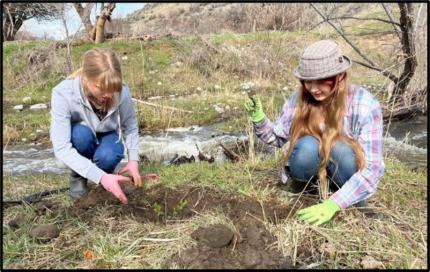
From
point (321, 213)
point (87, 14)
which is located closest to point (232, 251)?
point (321, 213)

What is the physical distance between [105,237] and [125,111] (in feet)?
3.33

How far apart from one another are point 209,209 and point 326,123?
82cm

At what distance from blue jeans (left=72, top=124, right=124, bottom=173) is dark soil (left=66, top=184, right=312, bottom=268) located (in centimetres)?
21

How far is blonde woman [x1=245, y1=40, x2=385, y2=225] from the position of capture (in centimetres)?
249

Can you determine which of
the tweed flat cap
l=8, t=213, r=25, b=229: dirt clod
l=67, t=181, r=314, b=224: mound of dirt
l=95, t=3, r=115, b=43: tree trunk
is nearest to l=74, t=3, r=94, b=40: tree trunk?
l=95, t=3, r=115, b=43: tree trunk

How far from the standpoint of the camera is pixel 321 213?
2.48m

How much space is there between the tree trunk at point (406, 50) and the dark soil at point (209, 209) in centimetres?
270

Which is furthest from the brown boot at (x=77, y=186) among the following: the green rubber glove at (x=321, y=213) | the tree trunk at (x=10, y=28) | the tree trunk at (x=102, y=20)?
the tree trunk at (x=10, y=28)

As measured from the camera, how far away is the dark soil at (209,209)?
220 cm

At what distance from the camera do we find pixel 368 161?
2.56 meters

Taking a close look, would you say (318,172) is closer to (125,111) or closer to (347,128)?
(347,128)

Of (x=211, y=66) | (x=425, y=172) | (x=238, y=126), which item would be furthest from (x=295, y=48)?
(x=425, y=172)

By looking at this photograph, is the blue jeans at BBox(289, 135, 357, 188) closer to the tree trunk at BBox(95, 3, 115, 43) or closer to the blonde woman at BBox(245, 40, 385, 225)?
the blonde woman at BBox(245, 40, 385, 225)

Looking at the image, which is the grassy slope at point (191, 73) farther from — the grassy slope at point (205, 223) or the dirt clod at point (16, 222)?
the dirt clod at point (16, 222)
